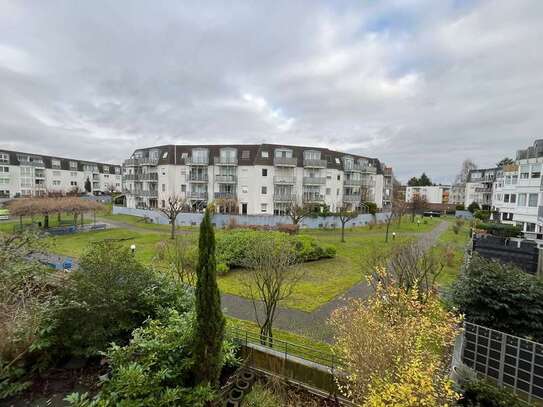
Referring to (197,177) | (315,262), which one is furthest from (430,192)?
(315,262)

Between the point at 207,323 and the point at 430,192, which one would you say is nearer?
the point at 207,323

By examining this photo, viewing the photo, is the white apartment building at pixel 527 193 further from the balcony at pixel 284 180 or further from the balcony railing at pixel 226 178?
the balcony railing at pixel 226 178

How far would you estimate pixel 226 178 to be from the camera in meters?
44.8

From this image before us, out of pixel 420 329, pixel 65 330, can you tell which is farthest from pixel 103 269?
pixel 420 329

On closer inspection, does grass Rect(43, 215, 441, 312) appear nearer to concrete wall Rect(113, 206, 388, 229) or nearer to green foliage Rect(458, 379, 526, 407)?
concrete wall Rect(113, 206, 388, 229)

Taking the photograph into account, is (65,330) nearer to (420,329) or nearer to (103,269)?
(103,269)

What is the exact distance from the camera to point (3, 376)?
639cm

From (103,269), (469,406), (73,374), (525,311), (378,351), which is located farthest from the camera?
(525,311)

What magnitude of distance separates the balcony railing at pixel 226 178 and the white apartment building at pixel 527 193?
38247 mm

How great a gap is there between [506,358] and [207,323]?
27.6 feet

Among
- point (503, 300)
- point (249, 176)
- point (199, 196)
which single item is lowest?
point (503, 300)

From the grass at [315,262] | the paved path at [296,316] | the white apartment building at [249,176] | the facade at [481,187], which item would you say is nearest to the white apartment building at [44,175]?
the white apartment building at [249,176]

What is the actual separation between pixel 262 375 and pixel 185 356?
2.43 m

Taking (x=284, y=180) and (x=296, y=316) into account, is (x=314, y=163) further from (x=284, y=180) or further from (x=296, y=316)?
(x=296, y=316)
